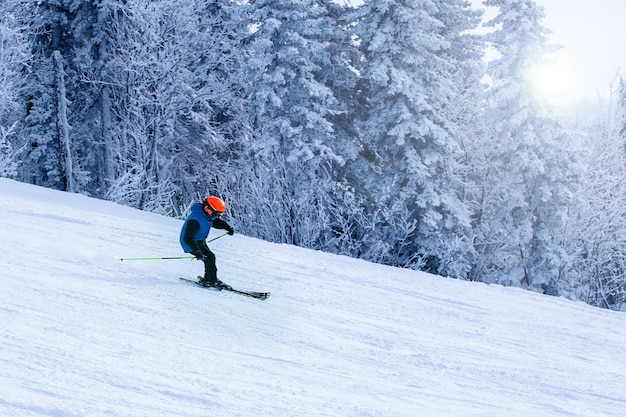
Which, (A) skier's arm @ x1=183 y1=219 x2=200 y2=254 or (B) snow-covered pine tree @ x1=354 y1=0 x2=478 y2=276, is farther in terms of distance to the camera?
(B) snow-covered pine tree @ x1=354 y1=0 x2=478 y2=276

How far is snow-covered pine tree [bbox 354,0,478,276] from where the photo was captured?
18.2 metres

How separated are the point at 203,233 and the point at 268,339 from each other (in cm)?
213

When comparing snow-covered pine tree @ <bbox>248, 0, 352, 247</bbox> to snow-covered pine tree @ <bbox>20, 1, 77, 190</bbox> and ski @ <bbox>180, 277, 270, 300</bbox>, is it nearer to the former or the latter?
snow-covered pine tree @ <bbox>20, 1, 77, 190</bbox>

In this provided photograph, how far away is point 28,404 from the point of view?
393cm

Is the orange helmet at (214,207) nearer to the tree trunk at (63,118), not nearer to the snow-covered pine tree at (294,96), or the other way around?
the snow-covered pine tree at (294,96)

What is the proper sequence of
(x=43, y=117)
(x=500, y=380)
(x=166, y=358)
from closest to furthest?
(x=166, y=358), (x=500, y=380), (x=43, y=117)

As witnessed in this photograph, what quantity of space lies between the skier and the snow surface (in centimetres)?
44

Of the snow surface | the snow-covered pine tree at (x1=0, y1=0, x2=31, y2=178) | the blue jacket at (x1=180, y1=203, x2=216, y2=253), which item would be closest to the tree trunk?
the snow-covered pine tree at (x1=0, y1=0, x2=31, y2=178)

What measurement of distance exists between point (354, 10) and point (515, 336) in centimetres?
1489

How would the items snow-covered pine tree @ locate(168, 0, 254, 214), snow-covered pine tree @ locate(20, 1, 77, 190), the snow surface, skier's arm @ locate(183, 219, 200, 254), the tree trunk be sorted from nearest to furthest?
the snow surface, skier's arm @ locate(183, 219, 200, 254), the tree trunk, snow-covered pine tree @ locate(20, 1, 77, 190), snow-covered pine tree @ locate(168, 0, 254, 214)

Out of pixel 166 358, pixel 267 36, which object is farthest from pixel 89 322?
pixel 267 36

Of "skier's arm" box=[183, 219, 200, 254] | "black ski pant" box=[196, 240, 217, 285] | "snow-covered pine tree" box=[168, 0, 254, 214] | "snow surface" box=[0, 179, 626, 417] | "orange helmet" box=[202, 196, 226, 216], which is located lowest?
"snow surface" box=[0, 179, 626, 417]

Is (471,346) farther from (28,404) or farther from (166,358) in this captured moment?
(28,404)

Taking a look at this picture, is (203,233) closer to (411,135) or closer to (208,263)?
(208,263)
